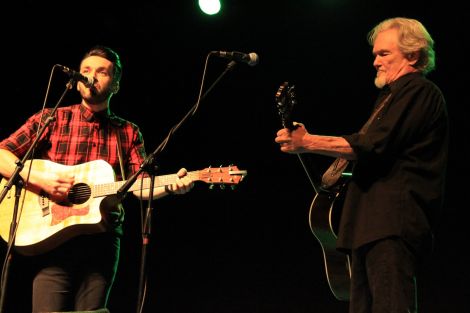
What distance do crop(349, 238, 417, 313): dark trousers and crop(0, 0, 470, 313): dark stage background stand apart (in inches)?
93.2

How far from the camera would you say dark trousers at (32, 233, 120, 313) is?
2977mm

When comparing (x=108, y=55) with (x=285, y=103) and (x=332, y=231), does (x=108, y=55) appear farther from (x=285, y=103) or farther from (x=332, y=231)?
(x=332, y=231)

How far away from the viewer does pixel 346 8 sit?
16.8 feet

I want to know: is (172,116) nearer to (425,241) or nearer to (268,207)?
(268,207)

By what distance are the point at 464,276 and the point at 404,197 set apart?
251 cm

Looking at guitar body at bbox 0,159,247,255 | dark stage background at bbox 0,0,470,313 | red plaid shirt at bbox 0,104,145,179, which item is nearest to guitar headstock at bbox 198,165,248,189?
guitar body at bbox 0,159,247,255

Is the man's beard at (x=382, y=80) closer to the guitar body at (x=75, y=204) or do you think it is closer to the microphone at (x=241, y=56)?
the microphone at (x=241, y=56)

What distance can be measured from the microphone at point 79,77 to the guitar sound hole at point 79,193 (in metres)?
0.59

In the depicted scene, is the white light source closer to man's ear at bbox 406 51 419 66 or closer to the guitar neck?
the guitar neck

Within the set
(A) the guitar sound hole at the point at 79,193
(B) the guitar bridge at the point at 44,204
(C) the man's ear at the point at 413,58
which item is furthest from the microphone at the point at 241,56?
(B) the guitar bridge at the point at 44,204

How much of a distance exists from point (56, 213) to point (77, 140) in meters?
0.45

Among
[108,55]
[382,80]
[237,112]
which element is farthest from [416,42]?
[237,112]

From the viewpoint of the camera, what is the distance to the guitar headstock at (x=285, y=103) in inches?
102

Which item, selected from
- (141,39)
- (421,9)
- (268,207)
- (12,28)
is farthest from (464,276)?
(12,28)
